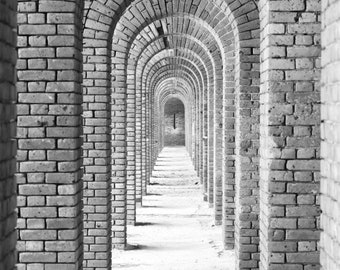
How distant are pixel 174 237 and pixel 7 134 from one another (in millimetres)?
7623

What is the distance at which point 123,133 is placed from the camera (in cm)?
871

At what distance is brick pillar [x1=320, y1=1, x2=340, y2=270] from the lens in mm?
2660

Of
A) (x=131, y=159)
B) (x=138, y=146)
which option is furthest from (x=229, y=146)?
(x=138, y=146)

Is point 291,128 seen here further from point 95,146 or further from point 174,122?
point 174,122

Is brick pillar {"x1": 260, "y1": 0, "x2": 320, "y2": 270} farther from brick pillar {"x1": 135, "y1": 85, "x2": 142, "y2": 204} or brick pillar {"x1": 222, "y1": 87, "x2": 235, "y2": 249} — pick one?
brick pillar {"x1": 135, "y1": 85, "x2": 142, "y2": 204}

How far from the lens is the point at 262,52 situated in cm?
467

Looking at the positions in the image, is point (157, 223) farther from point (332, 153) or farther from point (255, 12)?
point (332, 153)

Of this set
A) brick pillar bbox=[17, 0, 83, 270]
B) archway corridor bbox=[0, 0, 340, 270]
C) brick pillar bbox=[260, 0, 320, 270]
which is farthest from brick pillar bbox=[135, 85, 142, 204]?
brick pillar bbox=[260, 0, 320, 270]

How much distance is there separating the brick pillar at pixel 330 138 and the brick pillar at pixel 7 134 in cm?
142

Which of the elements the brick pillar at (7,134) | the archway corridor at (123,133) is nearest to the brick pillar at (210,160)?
the archway corridor at (123,133)

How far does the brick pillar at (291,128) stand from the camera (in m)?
4.32

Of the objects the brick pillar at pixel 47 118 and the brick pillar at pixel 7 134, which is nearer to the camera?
the brick pillar at pixel 7 134

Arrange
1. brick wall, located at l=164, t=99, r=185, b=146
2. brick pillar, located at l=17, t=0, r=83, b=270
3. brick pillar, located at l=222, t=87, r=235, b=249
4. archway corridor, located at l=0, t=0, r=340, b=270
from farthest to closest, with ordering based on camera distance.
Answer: brick wall, located at l=164, t=99, r=185, b=146 < brick pillar, located at l=222, t=87, r=235, b=249 < brick pillar, located at l=17, t=0, r=83, b=270 < archway corridor, located at l=0, t=0, r=340, b=270

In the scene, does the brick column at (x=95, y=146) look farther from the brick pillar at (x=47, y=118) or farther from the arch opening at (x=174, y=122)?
the arch opening at (x=174, y=122)
